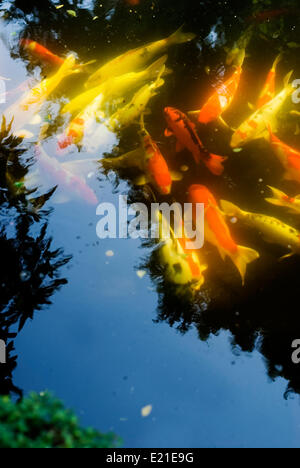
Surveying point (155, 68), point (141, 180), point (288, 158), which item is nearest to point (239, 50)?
point (155, 68)

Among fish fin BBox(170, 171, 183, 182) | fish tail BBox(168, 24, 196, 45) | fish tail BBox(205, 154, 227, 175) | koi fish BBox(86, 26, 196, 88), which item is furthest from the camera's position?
fish tail BBox(168, 24, 196, 45)

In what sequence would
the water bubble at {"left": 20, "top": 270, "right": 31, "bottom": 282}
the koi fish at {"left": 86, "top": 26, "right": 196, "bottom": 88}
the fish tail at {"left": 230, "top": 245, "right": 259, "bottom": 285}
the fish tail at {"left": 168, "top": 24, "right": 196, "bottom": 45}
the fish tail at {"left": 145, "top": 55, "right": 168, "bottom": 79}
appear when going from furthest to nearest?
the fish tail at {"left": 168, "top": 24, "right": 196, "bottom": 45} < the fish tail at {"left": 145, "top": 55, "right": 168, "bottom": 79} < the koi fish at {"left": 86, "top": 26, "right": 196, "bottom": 88} < the fish tail at {"left": 230, "top": 245, "right": 259, "bottom": 285} < the water bubble at {"left": 20, "top": 270, "right": 31, "bottom": 282}

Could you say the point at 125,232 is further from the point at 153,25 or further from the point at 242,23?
the point at 242,23

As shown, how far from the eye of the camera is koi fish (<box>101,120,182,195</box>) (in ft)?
11.1

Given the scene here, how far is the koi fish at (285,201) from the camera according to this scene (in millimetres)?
3355

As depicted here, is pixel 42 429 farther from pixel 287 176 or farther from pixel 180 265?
pixel 287 176

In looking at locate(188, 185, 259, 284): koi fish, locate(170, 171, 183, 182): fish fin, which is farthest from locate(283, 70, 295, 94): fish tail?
locate(188, 185, 259, 284): koi fish

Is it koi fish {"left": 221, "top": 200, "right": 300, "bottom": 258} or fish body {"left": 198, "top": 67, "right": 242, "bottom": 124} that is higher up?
fish body {"left": 198, "top": 67, "right": 242, "bottom": 124}

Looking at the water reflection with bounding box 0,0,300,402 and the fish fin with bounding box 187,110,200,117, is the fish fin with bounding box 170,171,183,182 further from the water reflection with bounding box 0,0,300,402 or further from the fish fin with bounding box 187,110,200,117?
the fish fin with bounding box 187,110,200,117

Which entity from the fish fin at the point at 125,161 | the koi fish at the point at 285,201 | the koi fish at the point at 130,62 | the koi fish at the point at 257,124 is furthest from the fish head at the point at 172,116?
the koi fish at the point at 285,201

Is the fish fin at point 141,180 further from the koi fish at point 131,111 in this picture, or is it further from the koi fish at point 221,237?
the koi fish at point 131,111

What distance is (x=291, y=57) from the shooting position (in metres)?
4.56

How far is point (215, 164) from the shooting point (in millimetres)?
3553

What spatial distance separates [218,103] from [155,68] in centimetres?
115
